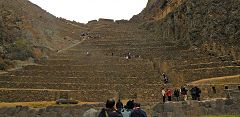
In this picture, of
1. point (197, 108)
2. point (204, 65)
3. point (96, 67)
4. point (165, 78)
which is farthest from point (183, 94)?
point (96, 67)

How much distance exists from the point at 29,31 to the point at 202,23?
64.4ft

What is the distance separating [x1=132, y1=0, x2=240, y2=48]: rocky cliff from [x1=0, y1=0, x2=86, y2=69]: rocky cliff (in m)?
11.8

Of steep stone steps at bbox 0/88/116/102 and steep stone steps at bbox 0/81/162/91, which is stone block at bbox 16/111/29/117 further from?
steep stone steps at bbox 0/81/162/91

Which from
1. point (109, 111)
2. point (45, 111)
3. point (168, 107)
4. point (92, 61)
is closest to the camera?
point (109, 111)

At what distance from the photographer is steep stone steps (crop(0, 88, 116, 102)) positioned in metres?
32.8

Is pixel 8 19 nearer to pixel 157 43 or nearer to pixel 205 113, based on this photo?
pixel 157 43

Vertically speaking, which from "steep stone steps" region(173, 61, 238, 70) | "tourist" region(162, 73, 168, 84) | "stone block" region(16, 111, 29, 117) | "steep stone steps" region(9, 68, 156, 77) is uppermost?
"steep stone steps" region(173, 61, 238, 70)

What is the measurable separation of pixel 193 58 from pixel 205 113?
18001 millimetres

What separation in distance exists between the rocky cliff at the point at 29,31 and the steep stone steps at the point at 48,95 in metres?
12.4

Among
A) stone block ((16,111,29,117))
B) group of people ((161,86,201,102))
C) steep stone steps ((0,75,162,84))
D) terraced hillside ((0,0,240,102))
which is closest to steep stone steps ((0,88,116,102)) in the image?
terraced hillside ((0,0,240,102))

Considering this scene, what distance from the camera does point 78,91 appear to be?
33.3m

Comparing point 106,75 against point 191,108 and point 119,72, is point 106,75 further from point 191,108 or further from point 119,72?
point 191,108

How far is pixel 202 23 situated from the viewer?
1813 inches

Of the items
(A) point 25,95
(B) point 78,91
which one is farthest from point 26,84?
(B) point 78,91
